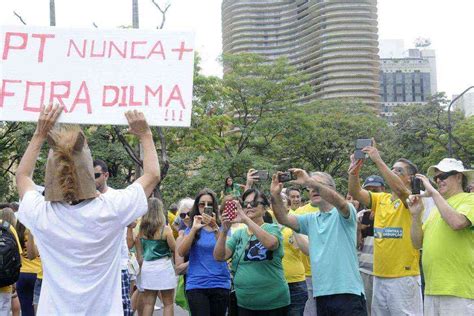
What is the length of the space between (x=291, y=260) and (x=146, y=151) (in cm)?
360

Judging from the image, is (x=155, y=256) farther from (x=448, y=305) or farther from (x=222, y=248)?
(x=448, y=305)

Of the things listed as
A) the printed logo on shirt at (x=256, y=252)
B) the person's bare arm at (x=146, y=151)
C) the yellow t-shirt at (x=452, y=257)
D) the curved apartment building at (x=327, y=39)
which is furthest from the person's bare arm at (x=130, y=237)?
the curved apartment building at (x=327, y=39)

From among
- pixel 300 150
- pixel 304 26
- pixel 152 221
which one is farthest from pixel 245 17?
pixel 152 221

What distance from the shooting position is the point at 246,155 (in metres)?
32.2

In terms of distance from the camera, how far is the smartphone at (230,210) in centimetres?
572

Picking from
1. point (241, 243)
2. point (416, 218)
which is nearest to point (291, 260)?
point (241, 243)

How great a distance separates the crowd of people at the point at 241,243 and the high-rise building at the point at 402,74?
136m

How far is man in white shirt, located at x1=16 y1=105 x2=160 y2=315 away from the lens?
3.36 metres

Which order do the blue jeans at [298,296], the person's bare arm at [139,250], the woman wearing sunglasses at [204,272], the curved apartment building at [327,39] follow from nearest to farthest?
the blue jeans at [298,296] < the woman wearing sunglasses at [204,272] < the person's bare arm at [139,250] < the curved apartment building at [327,39]

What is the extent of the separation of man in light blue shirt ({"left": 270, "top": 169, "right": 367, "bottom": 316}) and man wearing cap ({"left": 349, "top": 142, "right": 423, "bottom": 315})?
66 centimetres

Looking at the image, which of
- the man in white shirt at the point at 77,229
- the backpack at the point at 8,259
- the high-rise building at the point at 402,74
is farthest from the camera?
the high-rise building at the point at 402,74

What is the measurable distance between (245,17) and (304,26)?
31.4 feet

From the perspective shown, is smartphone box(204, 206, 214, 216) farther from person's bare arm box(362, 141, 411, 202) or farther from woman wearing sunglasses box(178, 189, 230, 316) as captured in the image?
person's bare arm box(362, 141, 411, 202)

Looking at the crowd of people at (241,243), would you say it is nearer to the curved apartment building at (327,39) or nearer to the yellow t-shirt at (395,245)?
the yellow t-shirt at (395,245)
